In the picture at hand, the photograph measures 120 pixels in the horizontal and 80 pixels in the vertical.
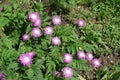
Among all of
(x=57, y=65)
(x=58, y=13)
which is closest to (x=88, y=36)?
(x=58, y=13)

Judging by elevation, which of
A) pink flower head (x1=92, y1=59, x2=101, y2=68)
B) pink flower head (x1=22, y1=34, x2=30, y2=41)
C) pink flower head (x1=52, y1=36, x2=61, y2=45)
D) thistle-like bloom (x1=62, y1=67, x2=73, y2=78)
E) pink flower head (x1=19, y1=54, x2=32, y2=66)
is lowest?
thistle-like bloom (x1=62, y1=67, x2=73, y2=78)

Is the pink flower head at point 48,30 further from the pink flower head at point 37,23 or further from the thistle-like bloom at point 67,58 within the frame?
the thistle-like bloom at point 67,58

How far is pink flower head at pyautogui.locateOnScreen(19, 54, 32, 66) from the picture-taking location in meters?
3.21

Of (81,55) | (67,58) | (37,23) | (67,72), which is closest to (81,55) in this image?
(81,55)

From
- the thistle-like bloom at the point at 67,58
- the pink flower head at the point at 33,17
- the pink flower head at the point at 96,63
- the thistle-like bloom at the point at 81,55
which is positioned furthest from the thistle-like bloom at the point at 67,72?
the pink flower head at the point at 33,17

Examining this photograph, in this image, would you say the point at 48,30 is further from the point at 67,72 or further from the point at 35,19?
the point at 67,72

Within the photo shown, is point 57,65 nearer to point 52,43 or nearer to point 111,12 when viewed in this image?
point 52,43

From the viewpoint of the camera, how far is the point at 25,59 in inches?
127

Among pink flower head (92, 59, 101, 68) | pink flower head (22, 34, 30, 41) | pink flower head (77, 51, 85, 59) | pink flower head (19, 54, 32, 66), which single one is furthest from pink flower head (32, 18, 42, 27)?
pink flower head (92, 59, 101, 68)

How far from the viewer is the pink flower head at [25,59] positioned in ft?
10.5

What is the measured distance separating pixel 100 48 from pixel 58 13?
0.78 m

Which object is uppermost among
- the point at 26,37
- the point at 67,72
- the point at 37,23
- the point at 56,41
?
the point at 37,23

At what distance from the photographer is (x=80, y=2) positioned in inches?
188

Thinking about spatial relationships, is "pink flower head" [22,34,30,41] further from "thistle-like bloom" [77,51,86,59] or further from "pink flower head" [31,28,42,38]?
"thistle-like bloom" [77,51,86,59]
